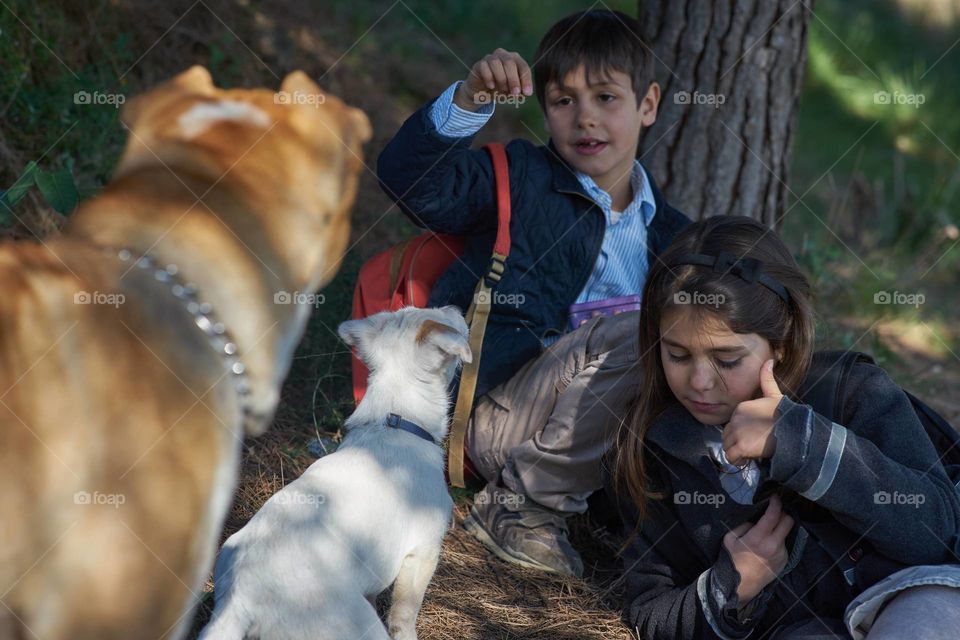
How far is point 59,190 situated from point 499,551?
1.90m

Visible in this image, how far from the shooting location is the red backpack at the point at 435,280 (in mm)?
3385

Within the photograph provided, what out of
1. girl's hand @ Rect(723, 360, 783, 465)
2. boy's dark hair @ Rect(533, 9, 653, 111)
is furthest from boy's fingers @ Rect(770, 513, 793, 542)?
boy's dark hair @ Rect(533, 9, 653, 111)

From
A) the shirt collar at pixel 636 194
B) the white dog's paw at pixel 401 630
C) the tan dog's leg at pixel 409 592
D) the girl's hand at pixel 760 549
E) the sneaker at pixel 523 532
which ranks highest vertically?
the shirt collar at pixel 636 194

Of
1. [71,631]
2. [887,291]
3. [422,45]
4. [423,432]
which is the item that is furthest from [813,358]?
[422,45]

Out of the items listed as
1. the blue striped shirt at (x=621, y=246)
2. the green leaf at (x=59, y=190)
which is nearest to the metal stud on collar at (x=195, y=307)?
the green leaf at (x=59, y=190)

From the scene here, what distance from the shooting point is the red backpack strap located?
3.37 meters

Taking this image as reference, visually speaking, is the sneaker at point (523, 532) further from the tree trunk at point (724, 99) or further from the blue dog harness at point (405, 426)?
the tree trunk at point (724, 99)

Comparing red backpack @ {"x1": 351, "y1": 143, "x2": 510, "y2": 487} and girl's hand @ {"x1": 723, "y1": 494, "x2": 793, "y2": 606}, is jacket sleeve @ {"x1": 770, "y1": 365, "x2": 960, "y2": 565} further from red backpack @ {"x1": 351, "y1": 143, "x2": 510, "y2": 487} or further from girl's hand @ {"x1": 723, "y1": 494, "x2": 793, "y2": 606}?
red backpack @ {"x1": 351, "y1": 143, "x2": 510, "y2": 487}

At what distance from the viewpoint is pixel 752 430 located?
8.59ft

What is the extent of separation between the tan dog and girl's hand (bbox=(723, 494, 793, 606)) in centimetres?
151

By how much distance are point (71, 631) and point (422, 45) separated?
6.57m

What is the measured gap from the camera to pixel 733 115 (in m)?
4.72

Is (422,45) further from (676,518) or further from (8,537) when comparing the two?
(8,537)

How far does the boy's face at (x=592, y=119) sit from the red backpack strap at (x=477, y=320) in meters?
0.35
